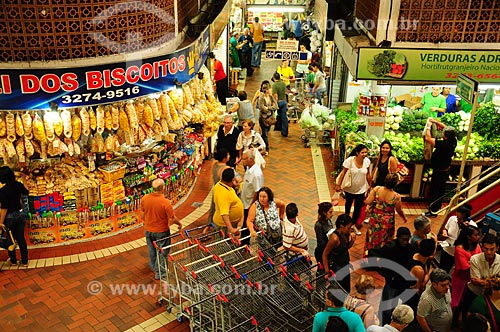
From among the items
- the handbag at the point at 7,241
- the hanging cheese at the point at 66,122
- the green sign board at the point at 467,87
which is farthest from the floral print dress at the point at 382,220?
the handbag at the point at 7,241

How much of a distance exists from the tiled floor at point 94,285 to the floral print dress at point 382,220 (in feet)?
2.30

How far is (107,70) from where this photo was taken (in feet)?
27.6

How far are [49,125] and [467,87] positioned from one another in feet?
20.6

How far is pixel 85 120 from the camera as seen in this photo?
334 inches

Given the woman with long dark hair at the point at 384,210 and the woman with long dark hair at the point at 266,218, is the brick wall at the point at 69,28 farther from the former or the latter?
the woman with long dark hair at the point at 384,210

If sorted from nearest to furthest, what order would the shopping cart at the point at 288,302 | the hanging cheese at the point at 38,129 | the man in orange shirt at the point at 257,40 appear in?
the shopping cart at the point at 288,302 → the hanging cheese at the point at 38,129 → the man in orange shirt at the point at 257,40

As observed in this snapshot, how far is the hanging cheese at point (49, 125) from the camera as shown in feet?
27.2

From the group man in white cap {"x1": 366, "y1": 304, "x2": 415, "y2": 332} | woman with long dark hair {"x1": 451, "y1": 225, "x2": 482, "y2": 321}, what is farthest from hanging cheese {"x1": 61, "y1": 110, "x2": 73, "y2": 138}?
woman with long dark hair {"x1": 451, "y1": 225, "x2": 482, "y2": 321}

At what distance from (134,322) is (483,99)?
412 inches

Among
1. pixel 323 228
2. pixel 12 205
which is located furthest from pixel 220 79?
pixel 323 228

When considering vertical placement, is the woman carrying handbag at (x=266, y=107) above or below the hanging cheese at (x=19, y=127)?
below

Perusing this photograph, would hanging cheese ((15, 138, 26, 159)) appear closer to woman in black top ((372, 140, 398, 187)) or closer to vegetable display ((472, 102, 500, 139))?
woman in black top ((372, 140, 398, 187))

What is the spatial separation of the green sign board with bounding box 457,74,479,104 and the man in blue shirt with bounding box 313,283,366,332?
4052 mm

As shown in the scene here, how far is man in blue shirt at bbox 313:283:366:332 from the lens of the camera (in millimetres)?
5156
